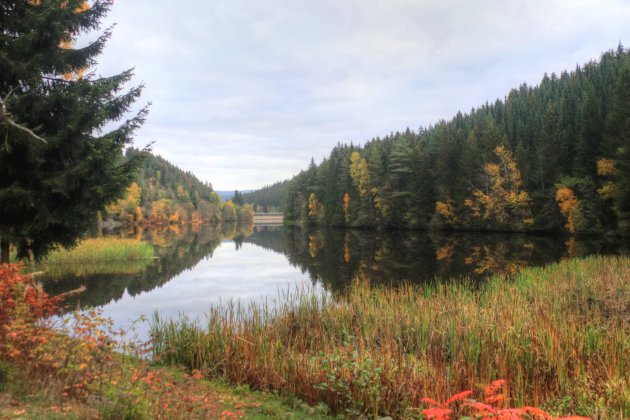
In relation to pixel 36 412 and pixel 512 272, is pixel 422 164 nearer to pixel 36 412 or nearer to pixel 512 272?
pixel 512 272

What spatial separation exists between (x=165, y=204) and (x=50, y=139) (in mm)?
124637

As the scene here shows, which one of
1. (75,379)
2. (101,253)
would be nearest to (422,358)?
(75,379)

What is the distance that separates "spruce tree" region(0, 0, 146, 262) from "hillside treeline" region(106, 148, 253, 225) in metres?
81.2

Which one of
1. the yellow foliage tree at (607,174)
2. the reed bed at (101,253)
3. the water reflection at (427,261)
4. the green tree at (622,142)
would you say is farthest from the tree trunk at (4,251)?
the yellow foliage tree at (607,174)

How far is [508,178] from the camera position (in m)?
58.1

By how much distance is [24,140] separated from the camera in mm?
10938

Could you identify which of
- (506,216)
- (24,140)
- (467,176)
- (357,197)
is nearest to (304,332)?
(24,140)

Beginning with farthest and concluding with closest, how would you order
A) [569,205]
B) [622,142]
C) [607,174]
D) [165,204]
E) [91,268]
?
[165,204] → [569,205] → [607,174] → [622,142] → [91,268]

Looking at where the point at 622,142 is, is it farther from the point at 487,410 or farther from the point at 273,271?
the point at 487,410

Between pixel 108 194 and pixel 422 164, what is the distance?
64.7 metres

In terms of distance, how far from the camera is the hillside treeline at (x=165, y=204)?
10221cm

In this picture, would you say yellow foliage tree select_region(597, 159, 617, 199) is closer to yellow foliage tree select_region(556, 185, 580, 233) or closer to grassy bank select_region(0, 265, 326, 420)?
yellow foliage tree select_region(556, 185, 580, 233)

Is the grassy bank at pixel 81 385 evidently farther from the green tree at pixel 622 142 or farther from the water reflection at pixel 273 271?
the green tree at pixel 622 142

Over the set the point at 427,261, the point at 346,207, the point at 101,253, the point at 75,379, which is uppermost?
the point at 346,207
